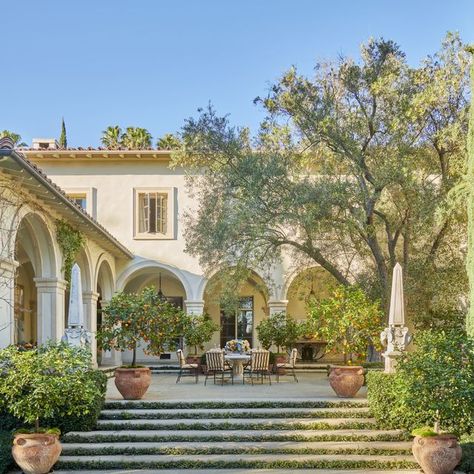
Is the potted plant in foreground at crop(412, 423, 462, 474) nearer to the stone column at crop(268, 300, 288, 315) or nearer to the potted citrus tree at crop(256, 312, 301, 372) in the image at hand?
the potted citrus tree at crop(256, 312, 301, 372)

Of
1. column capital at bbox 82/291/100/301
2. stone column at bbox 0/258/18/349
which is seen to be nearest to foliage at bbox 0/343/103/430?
stone column at bbox 0/258/18/349

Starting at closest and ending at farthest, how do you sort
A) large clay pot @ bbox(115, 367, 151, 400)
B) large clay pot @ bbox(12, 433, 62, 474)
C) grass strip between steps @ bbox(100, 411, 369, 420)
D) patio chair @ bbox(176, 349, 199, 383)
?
1. large clay pot @ bbox(12, 433, 62, 474)
2. grass strip between steps @ bbox(100, 411, 369, 420)
3. large clay pot @ bbox(115, 367, 151, 400)
4. patio chair @ bbox(176, 349, 199, 383)

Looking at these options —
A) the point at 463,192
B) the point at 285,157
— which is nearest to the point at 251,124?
the point at 285,157

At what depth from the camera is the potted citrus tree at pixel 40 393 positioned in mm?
8555

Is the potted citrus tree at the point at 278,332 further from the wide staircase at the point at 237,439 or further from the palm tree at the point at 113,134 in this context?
the palm tree at the point at 113,134

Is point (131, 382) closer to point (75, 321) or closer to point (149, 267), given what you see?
point (75, 321)

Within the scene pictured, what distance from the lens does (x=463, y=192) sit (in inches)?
508

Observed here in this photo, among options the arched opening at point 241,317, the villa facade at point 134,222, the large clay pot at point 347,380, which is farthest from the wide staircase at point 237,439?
the arched opening at point 241,317

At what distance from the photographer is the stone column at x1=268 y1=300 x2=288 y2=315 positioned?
22734 mm

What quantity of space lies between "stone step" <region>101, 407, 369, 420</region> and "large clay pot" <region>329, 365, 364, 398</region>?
0.81m

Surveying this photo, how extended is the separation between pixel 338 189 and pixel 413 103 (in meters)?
2.35

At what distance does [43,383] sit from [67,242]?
299 inches

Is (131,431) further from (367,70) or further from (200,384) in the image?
(367,70)

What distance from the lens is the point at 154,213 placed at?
75.8ft
